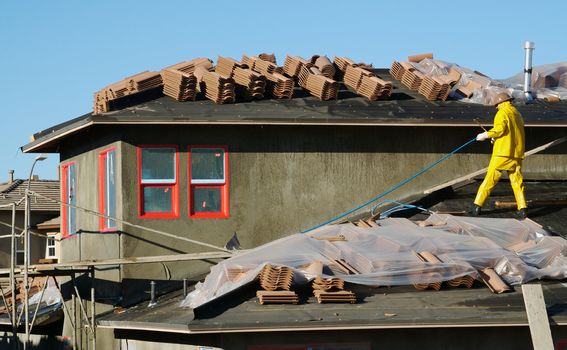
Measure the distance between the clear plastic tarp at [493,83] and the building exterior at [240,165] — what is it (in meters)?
0.59

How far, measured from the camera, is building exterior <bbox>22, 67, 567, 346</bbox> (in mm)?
19844

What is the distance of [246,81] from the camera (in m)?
21.1

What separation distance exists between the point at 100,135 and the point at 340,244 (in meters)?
5.88

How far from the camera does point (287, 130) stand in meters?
20.8

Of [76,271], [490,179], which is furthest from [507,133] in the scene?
[76,271]

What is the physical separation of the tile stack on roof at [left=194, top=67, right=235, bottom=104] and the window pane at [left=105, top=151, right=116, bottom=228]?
2245mm

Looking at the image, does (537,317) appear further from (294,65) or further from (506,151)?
(294,65)

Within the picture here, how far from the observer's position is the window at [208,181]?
2019 centimetres

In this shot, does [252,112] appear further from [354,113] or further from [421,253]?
[421,253]

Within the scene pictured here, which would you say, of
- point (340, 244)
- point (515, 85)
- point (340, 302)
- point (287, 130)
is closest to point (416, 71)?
point (515, 85)

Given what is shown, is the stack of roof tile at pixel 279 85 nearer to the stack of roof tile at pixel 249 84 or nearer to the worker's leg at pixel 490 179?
the stack of roof tile at pixel 249 84

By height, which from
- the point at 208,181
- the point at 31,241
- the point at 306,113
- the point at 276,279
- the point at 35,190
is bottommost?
the point at 276,279

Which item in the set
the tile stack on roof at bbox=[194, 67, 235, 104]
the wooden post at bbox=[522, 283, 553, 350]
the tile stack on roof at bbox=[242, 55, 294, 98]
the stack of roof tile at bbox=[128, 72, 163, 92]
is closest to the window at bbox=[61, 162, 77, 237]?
the stack of roof tile at bbox=[128, 72, 163, 92]

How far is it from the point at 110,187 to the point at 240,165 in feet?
8.19
